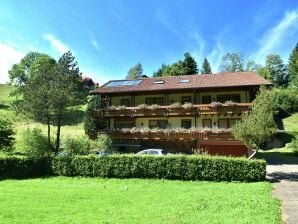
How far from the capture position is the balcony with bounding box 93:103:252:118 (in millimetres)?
35312

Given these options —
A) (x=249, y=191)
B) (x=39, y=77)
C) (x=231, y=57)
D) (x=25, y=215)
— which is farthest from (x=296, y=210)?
(x=231, y=57)

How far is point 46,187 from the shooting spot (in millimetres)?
22734

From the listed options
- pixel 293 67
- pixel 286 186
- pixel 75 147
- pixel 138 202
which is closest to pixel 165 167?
pixel 138 202

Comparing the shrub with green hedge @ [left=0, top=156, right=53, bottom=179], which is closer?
green hedge @ [left=0, top=156, right=53, bottom=179]

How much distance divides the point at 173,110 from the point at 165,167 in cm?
1318

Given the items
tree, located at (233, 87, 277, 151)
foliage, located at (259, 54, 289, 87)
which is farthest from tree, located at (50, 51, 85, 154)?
foliage, located at (259, 54, 289, 87)

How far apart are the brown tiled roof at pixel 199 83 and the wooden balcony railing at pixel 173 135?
512 cm

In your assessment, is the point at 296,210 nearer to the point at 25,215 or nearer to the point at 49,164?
the point at 25,215

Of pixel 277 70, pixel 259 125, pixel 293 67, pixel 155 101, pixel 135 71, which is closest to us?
pixel 259 125

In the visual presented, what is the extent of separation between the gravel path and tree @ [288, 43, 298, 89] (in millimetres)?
55776

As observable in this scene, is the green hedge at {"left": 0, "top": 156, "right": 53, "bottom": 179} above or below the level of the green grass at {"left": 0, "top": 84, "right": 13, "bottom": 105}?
below

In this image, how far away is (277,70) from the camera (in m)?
95.3

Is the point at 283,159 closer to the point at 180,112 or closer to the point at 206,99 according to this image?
the point at 206,99

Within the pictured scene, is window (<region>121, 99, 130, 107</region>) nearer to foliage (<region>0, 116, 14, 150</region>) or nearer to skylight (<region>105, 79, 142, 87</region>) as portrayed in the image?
skylight (<region>105, 79, 142, 87</region>)
